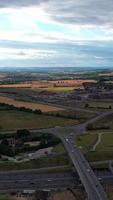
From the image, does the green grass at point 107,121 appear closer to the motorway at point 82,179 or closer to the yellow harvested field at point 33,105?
the yellow harvested field at point 33,105

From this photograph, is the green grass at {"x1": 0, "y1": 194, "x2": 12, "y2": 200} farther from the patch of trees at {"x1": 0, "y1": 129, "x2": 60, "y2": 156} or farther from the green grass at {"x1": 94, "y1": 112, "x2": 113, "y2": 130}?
the green grass at {"x1": 94, "y1": 112, "x2": 113, "y2": 130}

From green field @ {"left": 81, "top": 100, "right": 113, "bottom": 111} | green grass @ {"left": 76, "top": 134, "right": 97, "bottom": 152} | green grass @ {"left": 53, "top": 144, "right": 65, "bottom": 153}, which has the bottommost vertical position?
green grass @ {"left": 53, "top": 144, "right": 65, "bottom": 153}

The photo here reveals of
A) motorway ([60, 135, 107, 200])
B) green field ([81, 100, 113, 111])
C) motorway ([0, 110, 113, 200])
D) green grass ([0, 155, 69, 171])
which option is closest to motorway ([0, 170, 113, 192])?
motorway ([0, 110, 113, 200])

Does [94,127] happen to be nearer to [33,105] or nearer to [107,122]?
[107,122]

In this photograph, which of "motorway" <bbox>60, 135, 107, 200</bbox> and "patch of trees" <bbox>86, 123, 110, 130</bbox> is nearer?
"motorway" <bbox>60, 135, 107, 200</bbox>

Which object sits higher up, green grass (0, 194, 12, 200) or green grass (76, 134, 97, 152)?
green grass (76, 134, 97, 152)

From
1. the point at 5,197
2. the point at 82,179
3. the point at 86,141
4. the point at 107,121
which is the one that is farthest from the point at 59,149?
the point at 107,121

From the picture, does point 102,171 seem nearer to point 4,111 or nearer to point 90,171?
point 90,171
